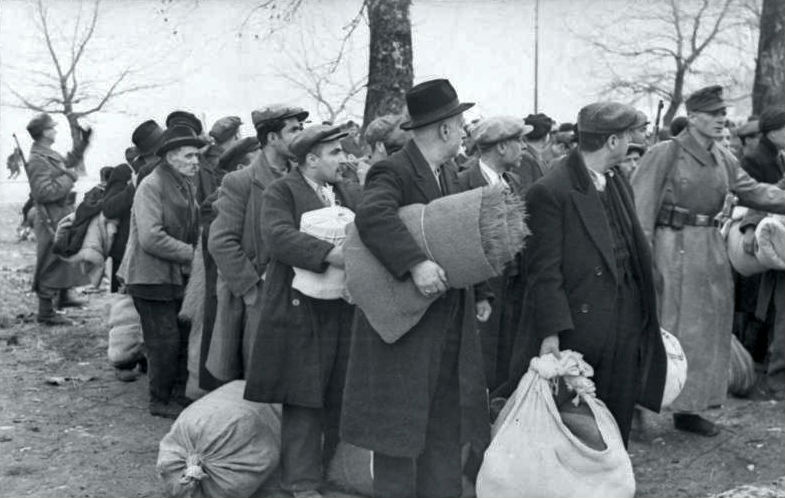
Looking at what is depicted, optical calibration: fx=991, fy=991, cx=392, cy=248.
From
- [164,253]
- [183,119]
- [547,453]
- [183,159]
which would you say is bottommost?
[547,453]

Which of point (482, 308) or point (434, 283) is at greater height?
point (434, 283)

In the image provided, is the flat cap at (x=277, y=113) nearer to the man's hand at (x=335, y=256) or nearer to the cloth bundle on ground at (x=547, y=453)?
the man's hand at (x=335, y=256)

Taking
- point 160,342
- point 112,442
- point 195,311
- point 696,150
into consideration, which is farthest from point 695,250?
point 112,442

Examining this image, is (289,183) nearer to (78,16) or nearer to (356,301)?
(356,301)

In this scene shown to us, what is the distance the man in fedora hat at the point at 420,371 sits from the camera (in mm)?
4246

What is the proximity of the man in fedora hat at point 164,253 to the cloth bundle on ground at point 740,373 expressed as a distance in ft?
12.9

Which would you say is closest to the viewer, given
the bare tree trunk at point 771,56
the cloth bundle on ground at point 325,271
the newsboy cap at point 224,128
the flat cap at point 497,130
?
the cloth bundle on ground at point 325,271

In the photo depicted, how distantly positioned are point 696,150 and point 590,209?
184 cm

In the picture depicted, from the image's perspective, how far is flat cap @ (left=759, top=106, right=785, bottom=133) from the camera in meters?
7.32

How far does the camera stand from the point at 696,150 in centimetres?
617

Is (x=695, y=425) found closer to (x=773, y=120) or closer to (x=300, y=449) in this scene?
(x=773, y=120)

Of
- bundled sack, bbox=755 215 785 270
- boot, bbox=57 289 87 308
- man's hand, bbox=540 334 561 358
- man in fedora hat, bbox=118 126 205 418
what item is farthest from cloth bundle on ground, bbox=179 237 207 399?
boot, bbox=57 289 87 308

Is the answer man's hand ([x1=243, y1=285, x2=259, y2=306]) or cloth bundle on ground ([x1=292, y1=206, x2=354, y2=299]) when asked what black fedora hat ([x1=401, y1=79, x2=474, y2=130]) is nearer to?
cloth bundle on ground ([x1=292, y1=206, x2=354, y2=299])

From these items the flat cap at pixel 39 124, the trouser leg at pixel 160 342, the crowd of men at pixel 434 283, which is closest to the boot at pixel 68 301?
→ the flat cap at pixel 39 124
